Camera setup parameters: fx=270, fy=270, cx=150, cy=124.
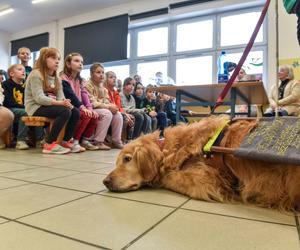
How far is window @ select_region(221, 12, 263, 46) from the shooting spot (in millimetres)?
5832

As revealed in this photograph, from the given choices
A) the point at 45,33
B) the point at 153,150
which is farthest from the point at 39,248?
the point at 45,33

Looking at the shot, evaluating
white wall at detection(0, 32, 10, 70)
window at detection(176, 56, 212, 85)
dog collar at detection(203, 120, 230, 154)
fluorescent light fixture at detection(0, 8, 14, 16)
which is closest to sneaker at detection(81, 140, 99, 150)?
dog collar at detection(203, 120, 230, 154)

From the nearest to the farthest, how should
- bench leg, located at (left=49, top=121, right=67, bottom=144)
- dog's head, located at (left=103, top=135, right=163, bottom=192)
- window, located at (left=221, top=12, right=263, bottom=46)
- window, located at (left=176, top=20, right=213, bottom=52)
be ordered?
1. dog's head, located at (left=103, top=135, right=163, bottom=192)
2. bench leg, located at (left=49, top=121, right=67, bottom=144)
3. window, located at (left=221, top=12, right=263, bottom=46)
4. window, located at (left=176, top=20, right=213, bottom=52)

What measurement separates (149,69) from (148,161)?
5932 mm

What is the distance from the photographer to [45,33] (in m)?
8.36

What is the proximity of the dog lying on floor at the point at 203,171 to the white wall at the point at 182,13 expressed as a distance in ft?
15.2

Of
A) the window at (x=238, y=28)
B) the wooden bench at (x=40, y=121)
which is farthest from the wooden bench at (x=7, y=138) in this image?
the window at (x=238, y=28)

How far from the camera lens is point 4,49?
922cm

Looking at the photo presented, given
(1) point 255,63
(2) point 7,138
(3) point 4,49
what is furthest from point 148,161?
(3) point 4,49

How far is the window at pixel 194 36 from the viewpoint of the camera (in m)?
6.29

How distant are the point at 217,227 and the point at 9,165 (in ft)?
5.43

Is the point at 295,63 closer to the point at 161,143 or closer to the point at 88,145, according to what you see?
the point at 88,145

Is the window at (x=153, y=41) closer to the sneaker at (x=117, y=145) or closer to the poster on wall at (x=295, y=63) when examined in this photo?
the poster on wall at (x=295, y=63)

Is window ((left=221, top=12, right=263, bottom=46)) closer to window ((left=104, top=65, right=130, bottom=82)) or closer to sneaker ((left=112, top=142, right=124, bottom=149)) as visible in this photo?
window ((left=104, top=65, right=130, bottom=82))
